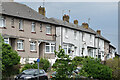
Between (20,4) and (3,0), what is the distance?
393cm

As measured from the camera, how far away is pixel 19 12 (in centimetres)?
3453

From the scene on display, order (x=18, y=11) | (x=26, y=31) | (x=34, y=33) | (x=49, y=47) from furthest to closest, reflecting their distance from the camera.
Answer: (x=49, y=47), (x=34, y=33), (x=18, y=11), (x=26, y=31)

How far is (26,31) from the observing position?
34.5 meters

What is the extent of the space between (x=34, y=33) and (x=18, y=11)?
414 centimetres

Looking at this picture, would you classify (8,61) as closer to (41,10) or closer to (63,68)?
(63,68)

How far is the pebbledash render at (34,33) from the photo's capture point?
32125 millimetres

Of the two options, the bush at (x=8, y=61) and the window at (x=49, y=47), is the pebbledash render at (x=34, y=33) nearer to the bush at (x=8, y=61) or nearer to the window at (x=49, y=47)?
the window at (x=49, y=47)

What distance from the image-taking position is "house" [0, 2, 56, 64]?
31.6 m

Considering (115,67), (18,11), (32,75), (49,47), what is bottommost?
(32,75)

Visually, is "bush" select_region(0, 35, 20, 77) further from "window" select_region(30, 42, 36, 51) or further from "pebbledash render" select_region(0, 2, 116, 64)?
"window" select_region(30, 42, 36, 51)

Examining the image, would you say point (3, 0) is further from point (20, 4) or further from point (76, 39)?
point (76, 39)

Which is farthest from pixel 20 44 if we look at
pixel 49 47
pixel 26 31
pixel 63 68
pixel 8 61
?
pixel 63 68

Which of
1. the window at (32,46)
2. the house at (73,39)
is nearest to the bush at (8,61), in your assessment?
the window at (32,46)

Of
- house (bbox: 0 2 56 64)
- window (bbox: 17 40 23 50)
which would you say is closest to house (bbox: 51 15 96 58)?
house (bbox: 0 2 56 64)
